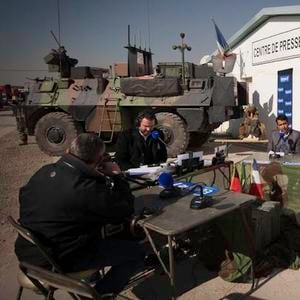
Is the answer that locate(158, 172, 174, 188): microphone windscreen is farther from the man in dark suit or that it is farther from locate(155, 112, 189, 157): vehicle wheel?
locate(155, 112, 189, 157): vehicle wheel

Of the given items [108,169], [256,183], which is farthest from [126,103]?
[108,169]

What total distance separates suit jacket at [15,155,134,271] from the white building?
8615 mm

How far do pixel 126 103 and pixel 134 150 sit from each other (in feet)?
17.5

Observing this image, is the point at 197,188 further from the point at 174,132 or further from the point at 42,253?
the point at 174,132

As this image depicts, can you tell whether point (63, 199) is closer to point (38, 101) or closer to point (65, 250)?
point (65, 250)

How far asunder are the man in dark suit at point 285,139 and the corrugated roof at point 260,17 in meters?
5.54

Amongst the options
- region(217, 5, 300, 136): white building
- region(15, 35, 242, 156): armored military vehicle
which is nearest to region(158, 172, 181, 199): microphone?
region(15, 35, 242, 156): armored military vehicle

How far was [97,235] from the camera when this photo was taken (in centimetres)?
271

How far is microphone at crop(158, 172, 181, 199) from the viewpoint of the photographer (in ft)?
10.3

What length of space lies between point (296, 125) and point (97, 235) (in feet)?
28.1

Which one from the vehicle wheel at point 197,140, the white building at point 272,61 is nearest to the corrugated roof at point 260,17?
the white building at point 272,61

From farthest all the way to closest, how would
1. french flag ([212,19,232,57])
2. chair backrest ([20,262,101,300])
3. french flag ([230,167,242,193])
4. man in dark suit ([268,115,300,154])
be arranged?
french flag ([212,19,232,57]) < man in dark suit ([268,115,300,154]) < french flag ([230,167,242,193]) < chair backrest ([20,262,101,300])

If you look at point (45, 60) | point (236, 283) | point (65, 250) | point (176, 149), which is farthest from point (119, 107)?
point (65, 250)

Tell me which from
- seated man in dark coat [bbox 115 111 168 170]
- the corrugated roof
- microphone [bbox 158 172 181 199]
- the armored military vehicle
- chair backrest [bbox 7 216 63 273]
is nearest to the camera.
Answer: chair backrest [bbox 7 216 63 273]
